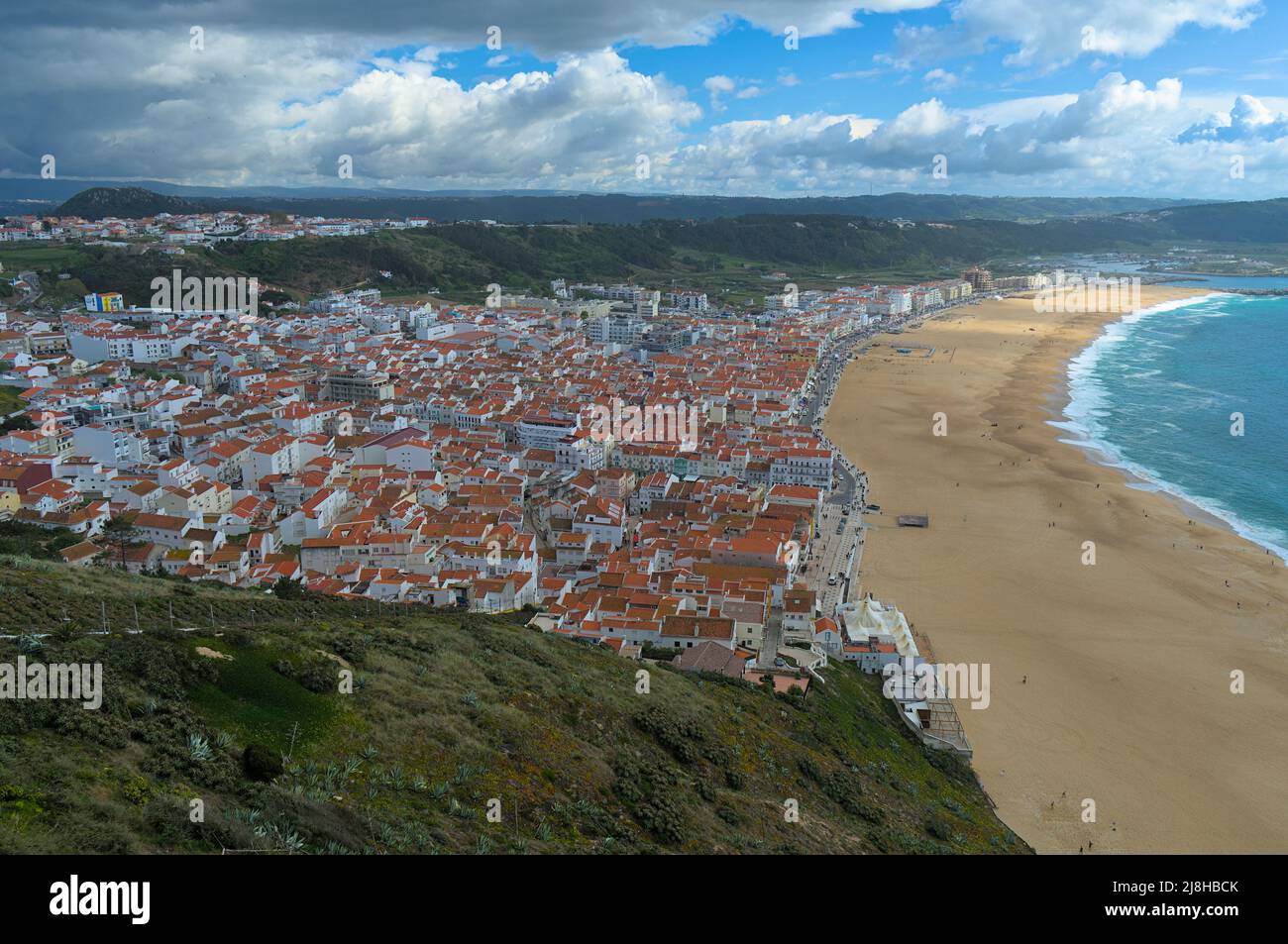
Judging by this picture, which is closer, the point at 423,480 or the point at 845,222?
the point at 423,480

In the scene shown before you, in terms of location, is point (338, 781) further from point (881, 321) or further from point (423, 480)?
point (881, 321)

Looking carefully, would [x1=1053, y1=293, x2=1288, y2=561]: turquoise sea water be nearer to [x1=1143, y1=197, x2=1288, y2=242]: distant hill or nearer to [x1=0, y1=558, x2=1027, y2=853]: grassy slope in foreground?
[x1=0, y1=558, x2=1027, y2=853]: grassy slope in foreground

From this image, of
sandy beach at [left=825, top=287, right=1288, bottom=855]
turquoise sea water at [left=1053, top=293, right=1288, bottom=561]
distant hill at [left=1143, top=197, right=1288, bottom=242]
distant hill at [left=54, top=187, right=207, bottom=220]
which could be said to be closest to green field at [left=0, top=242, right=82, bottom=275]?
distant hill at [left=54, top=187, right=207, bottom=220]

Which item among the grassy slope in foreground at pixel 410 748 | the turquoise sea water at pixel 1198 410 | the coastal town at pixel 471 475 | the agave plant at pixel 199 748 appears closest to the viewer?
the grassy slope in foreground at pixel 410 748

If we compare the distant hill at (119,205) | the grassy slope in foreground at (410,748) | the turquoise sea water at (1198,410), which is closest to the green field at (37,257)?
the distant hill at (119,205)

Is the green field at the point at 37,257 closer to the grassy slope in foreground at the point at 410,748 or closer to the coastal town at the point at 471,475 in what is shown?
the coastal town at the point at 471,475

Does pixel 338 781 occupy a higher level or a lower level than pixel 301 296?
lower

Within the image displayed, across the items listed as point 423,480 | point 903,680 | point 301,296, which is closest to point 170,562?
point 423,480

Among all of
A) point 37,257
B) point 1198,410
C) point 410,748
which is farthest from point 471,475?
point 37,257
